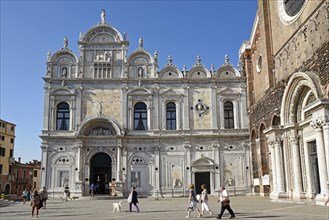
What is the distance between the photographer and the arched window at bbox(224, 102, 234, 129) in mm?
32375

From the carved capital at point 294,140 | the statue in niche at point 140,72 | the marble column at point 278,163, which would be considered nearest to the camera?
the carved capital at point 294,140

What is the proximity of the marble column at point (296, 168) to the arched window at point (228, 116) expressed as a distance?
1113 centimetres

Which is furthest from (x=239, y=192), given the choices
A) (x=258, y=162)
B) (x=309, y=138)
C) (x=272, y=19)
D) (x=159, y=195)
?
(x=272, y=19)

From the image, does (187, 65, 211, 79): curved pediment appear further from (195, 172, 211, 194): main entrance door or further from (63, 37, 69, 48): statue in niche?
(63, 37, 69, 48): statue in niche

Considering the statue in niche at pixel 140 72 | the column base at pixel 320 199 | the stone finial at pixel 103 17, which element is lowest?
the column base at pixel 320 199

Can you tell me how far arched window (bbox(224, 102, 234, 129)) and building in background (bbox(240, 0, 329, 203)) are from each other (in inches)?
136

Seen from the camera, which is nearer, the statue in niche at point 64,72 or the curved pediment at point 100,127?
the curved pediment at point 100,127

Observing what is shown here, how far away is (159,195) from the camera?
100 ft

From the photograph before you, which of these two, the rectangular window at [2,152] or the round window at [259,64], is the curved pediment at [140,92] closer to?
the round window at [259,64]

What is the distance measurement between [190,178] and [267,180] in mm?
6808

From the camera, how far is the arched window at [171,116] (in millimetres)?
32344

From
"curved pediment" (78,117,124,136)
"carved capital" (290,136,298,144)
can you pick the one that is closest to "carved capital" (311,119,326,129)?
"carved capital" (290,136,298,144)

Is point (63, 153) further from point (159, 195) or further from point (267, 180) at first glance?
point (267, 180)

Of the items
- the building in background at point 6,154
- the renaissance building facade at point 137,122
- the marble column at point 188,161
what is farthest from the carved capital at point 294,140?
the building in background at point 6,154
